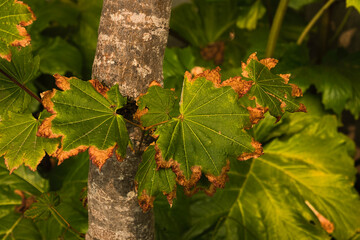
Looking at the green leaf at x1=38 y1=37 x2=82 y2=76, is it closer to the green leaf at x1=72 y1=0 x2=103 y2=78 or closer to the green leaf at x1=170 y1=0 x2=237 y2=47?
the green leaf at x1=72 y1=0 x2=103 y2=78

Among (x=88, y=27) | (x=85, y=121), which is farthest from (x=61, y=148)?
(x=88, y=27)

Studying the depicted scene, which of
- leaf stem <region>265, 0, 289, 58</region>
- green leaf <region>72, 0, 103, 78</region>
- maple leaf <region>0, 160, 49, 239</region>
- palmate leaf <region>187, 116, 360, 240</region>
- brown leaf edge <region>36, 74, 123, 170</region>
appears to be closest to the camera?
brown leaf edge <region>36, 74, 123, 170</region>

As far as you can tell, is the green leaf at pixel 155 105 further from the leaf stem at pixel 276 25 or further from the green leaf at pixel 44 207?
the leaf stem at pixel 276 25

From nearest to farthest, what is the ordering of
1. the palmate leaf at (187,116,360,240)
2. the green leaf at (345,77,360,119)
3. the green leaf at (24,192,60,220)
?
the green leaf at (24,192,60,220) < the palmate leaf at (187,116,360,240) < the green leaf at (345,77,360,119)

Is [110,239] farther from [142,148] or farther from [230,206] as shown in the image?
[230,206]

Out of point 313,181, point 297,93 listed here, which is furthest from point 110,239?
point 313,181

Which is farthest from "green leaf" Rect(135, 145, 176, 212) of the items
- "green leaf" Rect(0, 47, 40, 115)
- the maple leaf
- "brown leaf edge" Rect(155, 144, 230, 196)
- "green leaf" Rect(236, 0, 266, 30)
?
"green leaf" Rect(236, 0, 266, 30)
